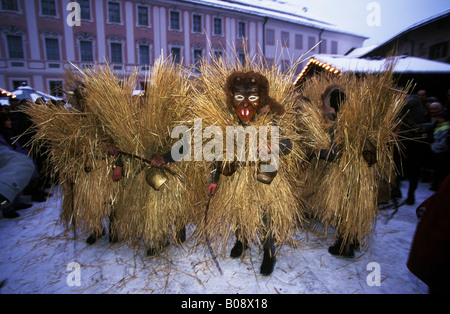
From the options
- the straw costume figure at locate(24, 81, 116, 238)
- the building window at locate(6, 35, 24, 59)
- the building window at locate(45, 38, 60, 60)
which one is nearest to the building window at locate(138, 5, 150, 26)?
the building window at locate(45, 38, 60, 60)

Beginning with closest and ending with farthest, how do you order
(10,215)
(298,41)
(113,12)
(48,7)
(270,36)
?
(10,215), (48,7), (113,12), (270,36), (298,41)

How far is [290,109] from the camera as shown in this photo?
6.94 feet

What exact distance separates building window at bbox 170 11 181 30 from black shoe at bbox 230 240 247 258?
18428 mm

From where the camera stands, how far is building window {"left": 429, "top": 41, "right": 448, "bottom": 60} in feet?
27.0

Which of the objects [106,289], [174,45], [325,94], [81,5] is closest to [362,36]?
[174,45]

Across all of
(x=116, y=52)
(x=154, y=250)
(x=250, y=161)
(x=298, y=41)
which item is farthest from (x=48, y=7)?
(x=250, y=161)

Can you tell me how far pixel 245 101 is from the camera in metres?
1.82

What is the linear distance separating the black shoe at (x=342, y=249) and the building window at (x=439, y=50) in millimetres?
9930

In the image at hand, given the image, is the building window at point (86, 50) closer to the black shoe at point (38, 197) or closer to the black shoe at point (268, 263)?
the black shoe at point (38, 197)

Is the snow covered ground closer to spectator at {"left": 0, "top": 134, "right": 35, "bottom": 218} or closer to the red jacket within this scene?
the red jacket

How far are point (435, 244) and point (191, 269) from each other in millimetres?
1708

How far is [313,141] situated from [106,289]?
2.19 meters

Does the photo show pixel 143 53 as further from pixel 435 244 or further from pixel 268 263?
Answer: pixel 435 244

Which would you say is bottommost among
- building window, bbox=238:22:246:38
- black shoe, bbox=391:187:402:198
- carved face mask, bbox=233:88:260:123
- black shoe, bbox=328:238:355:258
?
black shoe, bbox=328:238:355:258
